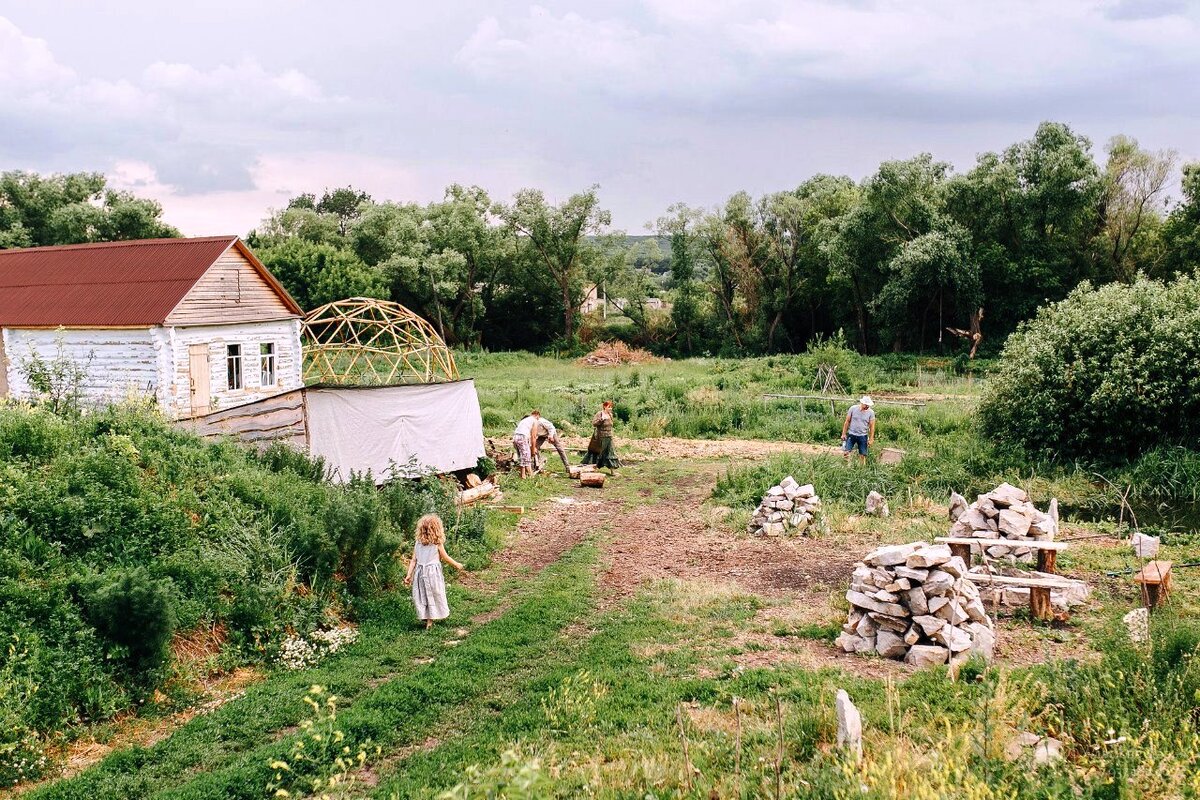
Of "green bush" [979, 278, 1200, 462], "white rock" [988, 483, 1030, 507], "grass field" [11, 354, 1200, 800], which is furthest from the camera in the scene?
"green bush" [979, 278, 1200, 462]

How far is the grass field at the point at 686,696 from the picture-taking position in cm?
570

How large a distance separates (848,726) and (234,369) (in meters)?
19.7

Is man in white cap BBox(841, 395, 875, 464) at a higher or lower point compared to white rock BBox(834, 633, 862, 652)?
higher

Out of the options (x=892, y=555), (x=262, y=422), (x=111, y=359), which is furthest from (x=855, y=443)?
(x=111, y=359)

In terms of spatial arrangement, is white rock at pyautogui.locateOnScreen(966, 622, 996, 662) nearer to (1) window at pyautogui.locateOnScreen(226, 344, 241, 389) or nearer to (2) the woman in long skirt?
(2) the woman in long skirt

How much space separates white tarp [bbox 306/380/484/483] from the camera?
48.2 ft

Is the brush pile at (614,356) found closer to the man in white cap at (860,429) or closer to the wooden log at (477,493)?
the man in white cap at (860,429)

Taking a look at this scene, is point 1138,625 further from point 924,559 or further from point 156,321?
point 156,321

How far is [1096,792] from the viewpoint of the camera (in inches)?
211

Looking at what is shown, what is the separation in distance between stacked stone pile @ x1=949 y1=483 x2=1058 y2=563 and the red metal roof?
1706 cm

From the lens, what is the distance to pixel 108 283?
2116 centimetres

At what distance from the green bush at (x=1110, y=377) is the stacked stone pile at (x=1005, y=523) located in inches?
250

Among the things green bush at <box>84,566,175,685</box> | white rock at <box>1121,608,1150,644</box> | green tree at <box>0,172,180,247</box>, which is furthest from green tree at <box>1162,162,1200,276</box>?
green tree at <box>0,172,180,247</box>

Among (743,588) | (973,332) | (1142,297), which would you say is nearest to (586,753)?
(743,588)
